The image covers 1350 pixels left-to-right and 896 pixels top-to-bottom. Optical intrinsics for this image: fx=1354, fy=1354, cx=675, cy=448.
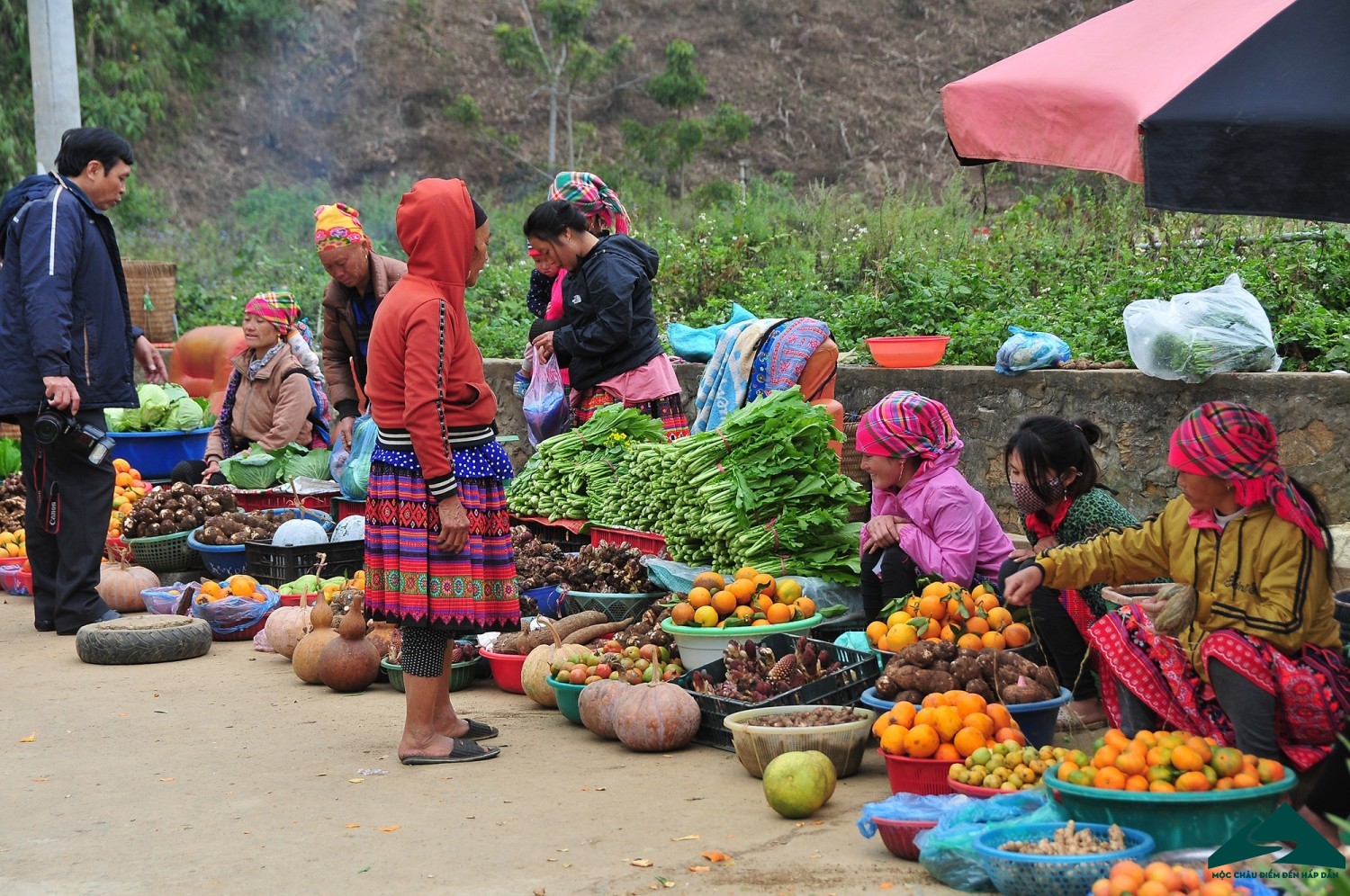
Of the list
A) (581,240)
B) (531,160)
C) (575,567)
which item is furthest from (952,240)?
(531,160)

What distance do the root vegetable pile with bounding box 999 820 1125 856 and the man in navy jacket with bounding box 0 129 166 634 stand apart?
5.34 meters

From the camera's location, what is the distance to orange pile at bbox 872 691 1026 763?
13.0ft

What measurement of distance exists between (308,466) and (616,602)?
3.43m

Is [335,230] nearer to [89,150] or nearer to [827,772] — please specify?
Answer: [89,150]

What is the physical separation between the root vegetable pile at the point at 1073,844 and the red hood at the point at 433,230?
2730 mm

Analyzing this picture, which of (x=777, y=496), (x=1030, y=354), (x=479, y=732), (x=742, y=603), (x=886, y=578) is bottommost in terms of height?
(x=479, y=732)

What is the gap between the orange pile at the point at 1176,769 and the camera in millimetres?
3332

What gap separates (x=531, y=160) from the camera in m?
28.5

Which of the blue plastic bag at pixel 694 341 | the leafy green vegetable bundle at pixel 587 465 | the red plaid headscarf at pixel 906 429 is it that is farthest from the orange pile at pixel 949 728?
the blue plastic bag at pixel 694 341

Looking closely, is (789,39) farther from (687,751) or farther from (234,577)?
(687,751)

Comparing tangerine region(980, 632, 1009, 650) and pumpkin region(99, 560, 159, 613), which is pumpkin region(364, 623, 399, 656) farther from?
tangerine region(980, 632, 1009, 650)

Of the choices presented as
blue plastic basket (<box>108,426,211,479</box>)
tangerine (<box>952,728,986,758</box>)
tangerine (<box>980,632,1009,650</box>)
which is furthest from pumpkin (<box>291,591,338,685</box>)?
blue plastic basket (<box>108,426,211,479</box>)

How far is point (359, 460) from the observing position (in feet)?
26.8

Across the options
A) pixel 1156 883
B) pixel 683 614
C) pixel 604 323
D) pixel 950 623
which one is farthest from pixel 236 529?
pixel 1156 883
